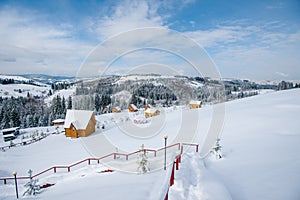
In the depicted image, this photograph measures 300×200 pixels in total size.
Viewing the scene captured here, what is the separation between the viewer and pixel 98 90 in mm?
58688

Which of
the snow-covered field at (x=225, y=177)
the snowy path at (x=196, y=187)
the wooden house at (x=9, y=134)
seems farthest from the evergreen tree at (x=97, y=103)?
the snowy path at (x=196, y=187)

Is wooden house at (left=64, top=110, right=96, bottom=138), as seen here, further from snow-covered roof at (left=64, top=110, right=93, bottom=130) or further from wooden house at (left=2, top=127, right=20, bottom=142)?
wooden house at (left=2, top=127, right=20, bottom=142)

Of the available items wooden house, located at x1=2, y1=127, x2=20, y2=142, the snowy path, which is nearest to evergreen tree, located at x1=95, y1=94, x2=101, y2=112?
wooden house, located at x1=2, y1=127, x2=20, y2=142

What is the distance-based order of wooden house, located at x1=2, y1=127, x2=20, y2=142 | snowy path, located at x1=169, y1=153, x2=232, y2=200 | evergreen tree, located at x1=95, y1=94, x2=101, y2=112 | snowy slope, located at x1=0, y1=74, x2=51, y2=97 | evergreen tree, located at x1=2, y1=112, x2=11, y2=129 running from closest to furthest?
snowy path, located at x1=169, y1=153, x2=232, y2=200 < wooden house, located at x1=2, y1=127, x2=20, y2=142 < evergreen tree, located at x1=2, y1=112, x2=11, y2=129 < evergreen tree, located at x1=95, y1=94, x2=101, y2=112 < snowy slope, located at x1=0, y1=74, x2=51, y2=97

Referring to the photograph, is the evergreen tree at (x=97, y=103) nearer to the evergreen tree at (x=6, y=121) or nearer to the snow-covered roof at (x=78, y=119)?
the evergreen tree at (x=6, y=121)

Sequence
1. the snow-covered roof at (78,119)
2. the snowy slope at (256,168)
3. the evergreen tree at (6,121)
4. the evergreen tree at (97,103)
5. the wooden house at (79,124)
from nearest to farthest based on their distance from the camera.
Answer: the snowy slope at (256,168)
the wooden house at (79,124)
the snow-covered roof at (78,119)
the evergreen tree at (6,121)
the evergreen tree at (97,103)

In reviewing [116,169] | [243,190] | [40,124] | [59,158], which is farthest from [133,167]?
[40,124]

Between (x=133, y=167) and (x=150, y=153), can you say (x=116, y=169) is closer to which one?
(x=133, y=167)

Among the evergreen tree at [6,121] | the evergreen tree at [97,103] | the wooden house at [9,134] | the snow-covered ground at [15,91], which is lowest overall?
the wooden house at [9,134]

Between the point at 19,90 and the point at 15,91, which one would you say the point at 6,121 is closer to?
the point at 15,91

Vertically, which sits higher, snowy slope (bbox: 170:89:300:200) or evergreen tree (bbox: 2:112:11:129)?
snowy slope (bbox: 170:89:300:200)

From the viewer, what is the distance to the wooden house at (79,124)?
19328mm

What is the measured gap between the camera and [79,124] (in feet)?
64.8

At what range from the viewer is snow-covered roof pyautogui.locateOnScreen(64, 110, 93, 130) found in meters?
19.6
